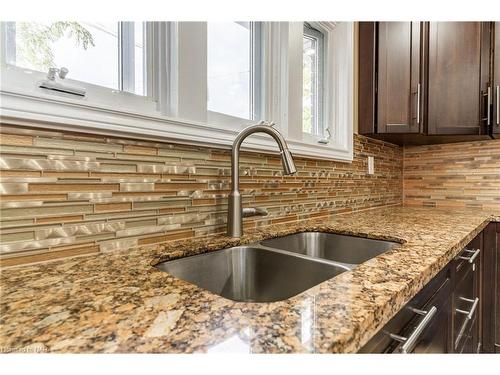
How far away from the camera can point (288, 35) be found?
1373mm

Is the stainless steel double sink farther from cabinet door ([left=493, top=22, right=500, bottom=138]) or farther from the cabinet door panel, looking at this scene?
cabinet door ([left=493, top=22, right=500, bottom=138])

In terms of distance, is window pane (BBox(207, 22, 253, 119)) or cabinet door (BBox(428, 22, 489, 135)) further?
cabinet door (BBox(428, 22, 489, 135))

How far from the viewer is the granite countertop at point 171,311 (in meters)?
0.36

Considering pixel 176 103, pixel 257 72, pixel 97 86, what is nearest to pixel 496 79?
pixel 257 72

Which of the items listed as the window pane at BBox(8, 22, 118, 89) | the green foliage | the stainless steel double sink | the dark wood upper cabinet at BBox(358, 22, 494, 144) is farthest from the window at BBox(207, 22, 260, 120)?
the dark wood upper cabinet at BBox(358, 22, 494, 144)

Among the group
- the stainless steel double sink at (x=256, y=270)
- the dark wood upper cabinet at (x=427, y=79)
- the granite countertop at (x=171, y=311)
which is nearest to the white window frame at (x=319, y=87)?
the dark wood upper cabinet at (x=427, y=79)

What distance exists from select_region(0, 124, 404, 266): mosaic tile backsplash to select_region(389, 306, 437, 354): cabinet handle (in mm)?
646

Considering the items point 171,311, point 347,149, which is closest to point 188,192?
point 171,311

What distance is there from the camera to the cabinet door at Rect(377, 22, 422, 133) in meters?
1.81

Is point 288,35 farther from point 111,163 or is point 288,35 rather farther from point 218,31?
point 111,163

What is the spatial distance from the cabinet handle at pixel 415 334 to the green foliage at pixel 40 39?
103 cm

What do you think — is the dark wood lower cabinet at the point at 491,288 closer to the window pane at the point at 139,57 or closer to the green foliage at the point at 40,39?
the window pane at the point at 139,57

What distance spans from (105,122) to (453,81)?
2096mm
